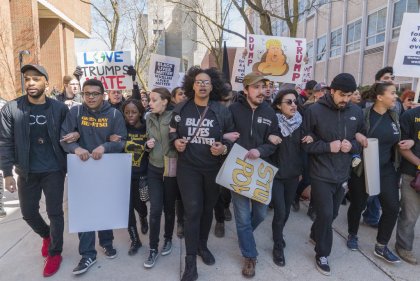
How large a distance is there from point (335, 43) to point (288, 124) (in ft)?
72.1

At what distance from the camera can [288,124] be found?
3.67 meters

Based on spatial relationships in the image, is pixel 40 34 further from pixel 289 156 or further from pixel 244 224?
pixel 244 224

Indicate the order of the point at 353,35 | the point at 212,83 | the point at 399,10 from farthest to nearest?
the point at 353,35
the point at 399,10
the point at 212,83

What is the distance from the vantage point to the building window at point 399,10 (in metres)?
14.7

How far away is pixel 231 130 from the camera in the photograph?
342cm

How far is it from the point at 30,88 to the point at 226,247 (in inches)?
110

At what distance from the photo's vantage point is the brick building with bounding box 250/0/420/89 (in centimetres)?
1609

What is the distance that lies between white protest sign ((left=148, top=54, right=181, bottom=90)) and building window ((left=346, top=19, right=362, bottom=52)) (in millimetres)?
16828

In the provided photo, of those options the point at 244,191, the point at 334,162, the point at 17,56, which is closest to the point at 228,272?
the point at 244,191

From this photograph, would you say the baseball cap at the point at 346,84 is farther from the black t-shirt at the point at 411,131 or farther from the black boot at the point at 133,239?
the black boot at the point at 133,239

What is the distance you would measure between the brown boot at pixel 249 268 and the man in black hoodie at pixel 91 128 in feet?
5.40

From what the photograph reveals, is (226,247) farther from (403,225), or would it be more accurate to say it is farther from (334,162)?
(403,225)

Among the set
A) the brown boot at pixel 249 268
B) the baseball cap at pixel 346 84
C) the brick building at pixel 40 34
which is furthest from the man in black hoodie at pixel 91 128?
the brick building at pixel 40 34

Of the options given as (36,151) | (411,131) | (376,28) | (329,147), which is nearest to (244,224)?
(329,147)
